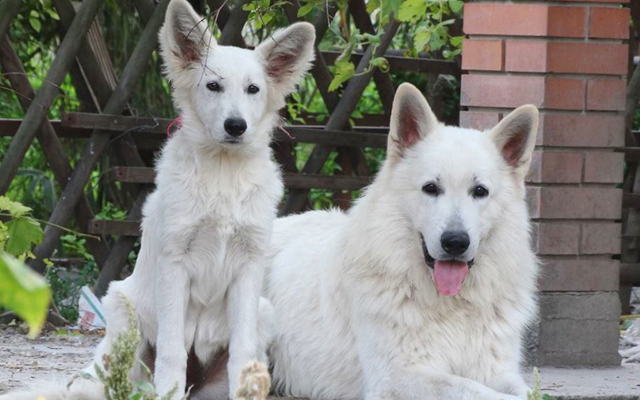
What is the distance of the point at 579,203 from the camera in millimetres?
4227

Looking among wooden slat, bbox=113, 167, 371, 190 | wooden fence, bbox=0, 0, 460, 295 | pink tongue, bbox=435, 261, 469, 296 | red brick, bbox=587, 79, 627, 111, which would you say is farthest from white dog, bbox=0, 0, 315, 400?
wooden slat, bbox=113, 167, 371, 190

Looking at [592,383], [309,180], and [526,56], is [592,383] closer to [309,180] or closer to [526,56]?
[526,56]

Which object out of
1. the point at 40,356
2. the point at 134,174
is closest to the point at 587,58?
the point at 40,356

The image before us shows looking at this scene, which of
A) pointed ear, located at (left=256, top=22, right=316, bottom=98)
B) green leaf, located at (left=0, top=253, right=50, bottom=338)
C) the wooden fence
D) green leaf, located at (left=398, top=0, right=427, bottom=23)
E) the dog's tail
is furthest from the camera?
the wooden fence

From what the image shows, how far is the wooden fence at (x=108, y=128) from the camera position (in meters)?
5.54

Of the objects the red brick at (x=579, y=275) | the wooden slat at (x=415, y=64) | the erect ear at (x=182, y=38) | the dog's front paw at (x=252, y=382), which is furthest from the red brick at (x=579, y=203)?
the wooden slat at (x=415, y=64)

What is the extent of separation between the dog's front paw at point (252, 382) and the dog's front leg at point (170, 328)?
4.28ft

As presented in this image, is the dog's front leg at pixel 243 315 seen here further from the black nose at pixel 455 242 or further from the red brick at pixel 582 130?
the red brick at pixel 582 130

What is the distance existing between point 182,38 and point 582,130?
6.14ft

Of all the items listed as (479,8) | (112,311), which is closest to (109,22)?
(479,8)

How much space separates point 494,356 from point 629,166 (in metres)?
4.27

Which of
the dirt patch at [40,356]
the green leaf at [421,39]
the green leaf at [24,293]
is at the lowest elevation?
the dirt patch at [40,356]

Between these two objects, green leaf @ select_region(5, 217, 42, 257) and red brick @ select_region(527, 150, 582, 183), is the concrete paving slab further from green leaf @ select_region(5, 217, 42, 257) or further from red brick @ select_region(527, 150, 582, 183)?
green leaf @ select_region(5, 217, 42, 257)

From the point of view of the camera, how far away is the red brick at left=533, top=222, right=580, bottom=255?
416cm
